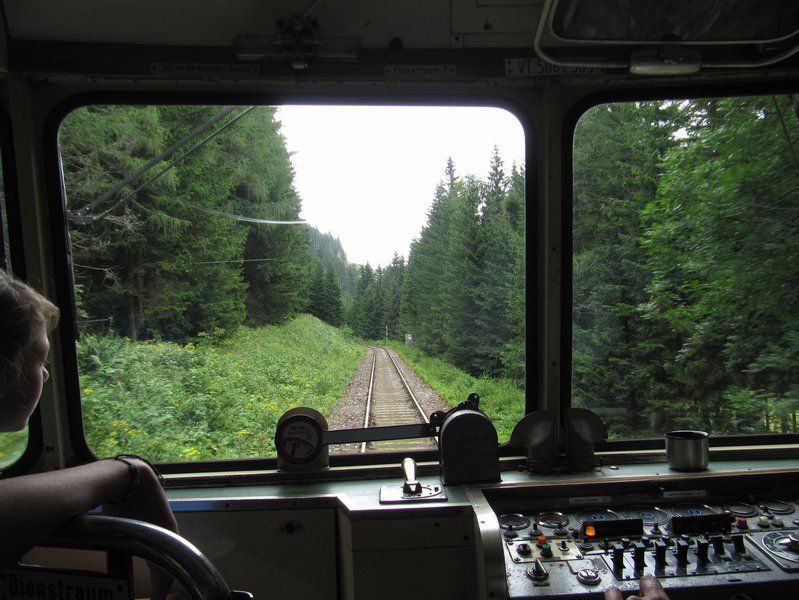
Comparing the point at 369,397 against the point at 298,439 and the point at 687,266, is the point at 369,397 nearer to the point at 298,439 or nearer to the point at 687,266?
the point at 298,439

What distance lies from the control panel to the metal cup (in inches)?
6.2

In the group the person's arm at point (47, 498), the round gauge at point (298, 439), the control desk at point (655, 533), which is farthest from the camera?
the round gauge at point (298, 439)

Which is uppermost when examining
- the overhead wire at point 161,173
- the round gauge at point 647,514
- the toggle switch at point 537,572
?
the overhead wire at point 161,173

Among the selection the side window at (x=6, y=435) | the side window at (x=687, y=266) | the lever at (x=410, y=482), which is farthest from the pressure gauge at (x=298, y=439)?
the side window at (x=687, y=266)

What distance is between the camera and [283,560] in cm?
197

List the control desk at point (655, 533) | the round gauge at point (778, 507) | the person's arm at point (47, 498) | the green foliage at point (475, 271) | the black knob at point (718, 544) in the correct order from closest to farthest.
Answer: the person's arm at point (47, 498) < the control desk at point (655, 533) < the black knob at point (718, 544) < the round gauge at point (778, 507) < the green foliage at point (475, 271)

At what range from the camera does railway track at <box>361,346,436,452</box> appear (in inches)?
89.7

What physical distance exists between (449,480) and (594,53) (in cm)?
163

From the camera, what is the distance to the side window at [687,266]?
7.26ft

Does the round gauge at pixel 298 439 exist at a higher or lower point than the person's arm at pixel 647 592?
higher

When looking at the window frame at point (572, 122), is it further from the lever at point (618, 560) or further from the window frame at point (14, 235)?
the window frame at point (14, 235)

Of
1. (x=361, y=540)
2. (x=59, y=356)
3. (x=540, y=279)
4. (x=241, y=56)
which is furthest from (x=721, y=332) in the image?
(x=59, y=356)

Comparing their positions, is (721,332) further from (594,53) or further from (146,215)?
(146,215)

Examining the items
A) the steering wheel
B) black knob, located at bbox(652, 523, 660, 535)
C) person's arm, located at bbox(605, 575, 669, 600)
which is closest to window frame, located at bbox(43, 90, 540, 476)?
black knob, located at bbox(652, 523, 660, 535)
